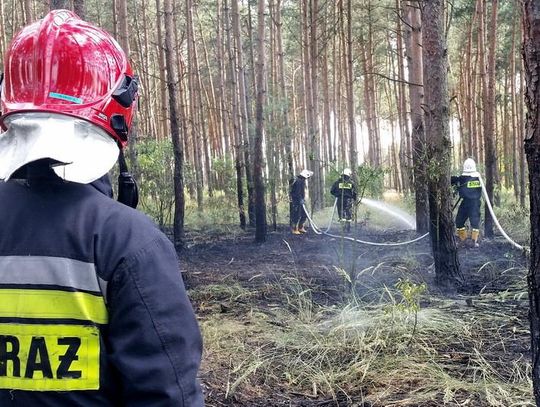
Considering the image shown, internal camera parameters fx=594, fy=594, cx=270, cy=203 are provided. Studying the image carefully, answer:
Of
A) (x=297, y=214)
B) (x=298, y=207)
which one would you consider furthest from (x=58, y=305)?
(x=297, y=214)

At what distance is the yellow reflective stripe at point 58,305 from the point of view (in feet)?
4.04

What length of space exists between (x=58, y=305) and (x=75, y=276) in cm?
7

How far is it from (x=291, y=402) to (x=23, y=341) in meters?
3.03

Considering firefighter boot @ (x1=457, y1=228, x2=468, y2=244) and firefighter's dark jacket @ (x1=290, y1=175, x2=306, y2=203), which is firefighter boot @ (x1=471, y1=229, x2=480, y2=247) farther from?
firefighter's dark jacket @ (x1=290, y1=175, x2=306, y2=203)

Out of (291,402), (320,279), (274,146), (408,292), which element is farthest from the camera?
(274,146)

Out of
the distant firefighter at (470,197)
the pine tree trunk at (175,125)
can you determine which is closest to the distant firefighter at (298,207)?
the pine tree trunk at (175,125)

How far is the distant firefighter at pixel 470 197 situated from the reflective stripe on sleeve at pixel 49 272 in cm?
1133

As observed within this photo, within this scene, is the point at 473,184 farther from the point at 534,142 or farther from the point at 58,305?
the point at 58,305

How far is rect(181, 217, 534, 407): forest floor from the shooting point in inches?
159

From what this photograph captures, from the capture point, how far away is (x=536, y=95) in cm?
252

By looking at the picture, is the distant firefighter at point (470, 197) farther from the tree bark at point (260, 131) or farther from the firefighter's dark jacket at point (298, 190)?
the firefighter's dark jacket at point (298, 190)

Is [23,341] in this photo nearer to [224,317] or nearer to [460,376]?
[460,376]

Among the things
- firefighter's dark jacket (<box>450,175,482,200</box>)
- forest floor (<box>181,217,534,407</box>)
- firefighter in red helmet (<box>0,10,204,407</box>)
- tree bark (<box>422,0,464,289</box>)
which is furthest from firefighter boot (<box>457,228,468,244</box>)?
firefighter in red helmet (<box>0,10,204,407</box>)

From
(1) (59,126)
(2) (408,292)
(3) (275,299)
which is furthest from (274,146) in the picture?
(1) (59,126)
